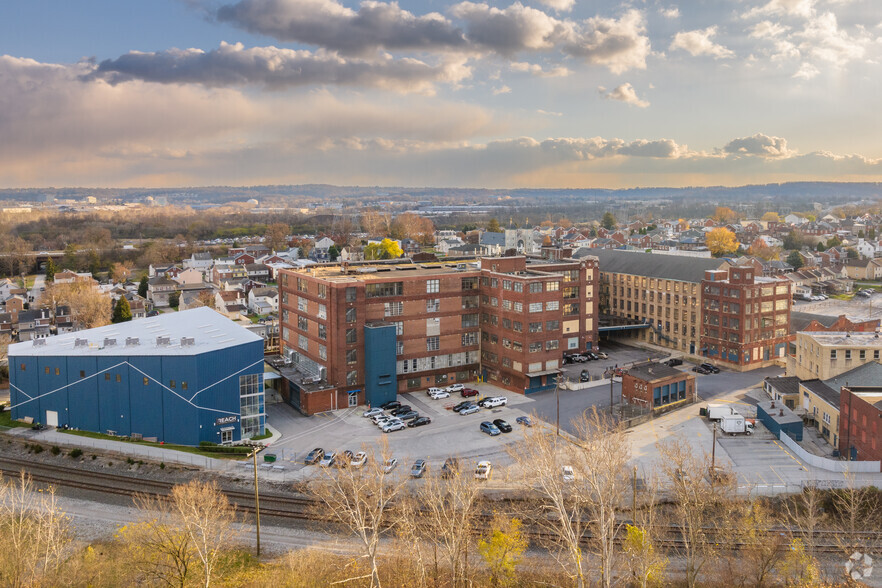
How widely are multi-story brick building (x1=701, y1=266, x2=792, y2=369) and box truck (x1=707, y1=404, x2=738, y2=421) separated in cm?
1472

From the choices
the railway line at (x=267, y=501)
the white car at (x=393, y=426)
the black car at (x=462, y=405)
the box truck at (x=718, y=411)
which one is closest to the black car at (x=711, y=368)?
the box truck at (x=718, y=411)

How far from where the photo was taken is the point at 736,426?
4372cm

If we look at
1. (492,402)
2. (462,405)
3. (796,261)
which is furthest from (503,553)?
(796,261)

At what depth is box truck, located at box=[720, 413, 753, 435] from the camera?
4375 cm

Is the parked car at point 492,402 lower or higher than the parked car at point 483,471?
higher

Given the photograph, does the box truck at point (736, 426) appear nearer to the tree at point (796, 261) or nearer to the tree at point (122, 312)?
the tree at point (122, 312)

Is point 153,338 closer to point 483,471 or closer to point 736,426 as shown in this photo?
point 483,471

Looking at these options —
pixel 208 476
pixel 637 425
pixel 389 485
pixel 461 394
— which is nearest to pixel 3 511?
pixel 208 476

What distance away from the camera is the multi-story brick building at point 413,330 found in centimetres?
4934

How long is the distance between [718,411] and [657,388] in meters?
4.40

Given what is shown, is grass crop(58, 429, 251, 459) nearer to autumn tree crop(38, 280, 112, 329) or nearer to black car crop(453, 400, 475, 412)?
black car crop(453, 400, 475, 412)

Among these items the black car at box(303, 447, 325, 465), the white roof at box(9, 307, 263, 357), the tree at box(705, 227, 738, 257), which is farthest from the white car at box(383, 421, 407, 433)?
the tree at box(705, 227, 738, 257)

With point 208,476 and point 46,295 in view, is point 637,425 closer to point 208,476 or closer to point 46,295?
point 208,476

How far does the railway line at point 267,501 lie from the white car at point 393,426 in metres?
10.1
